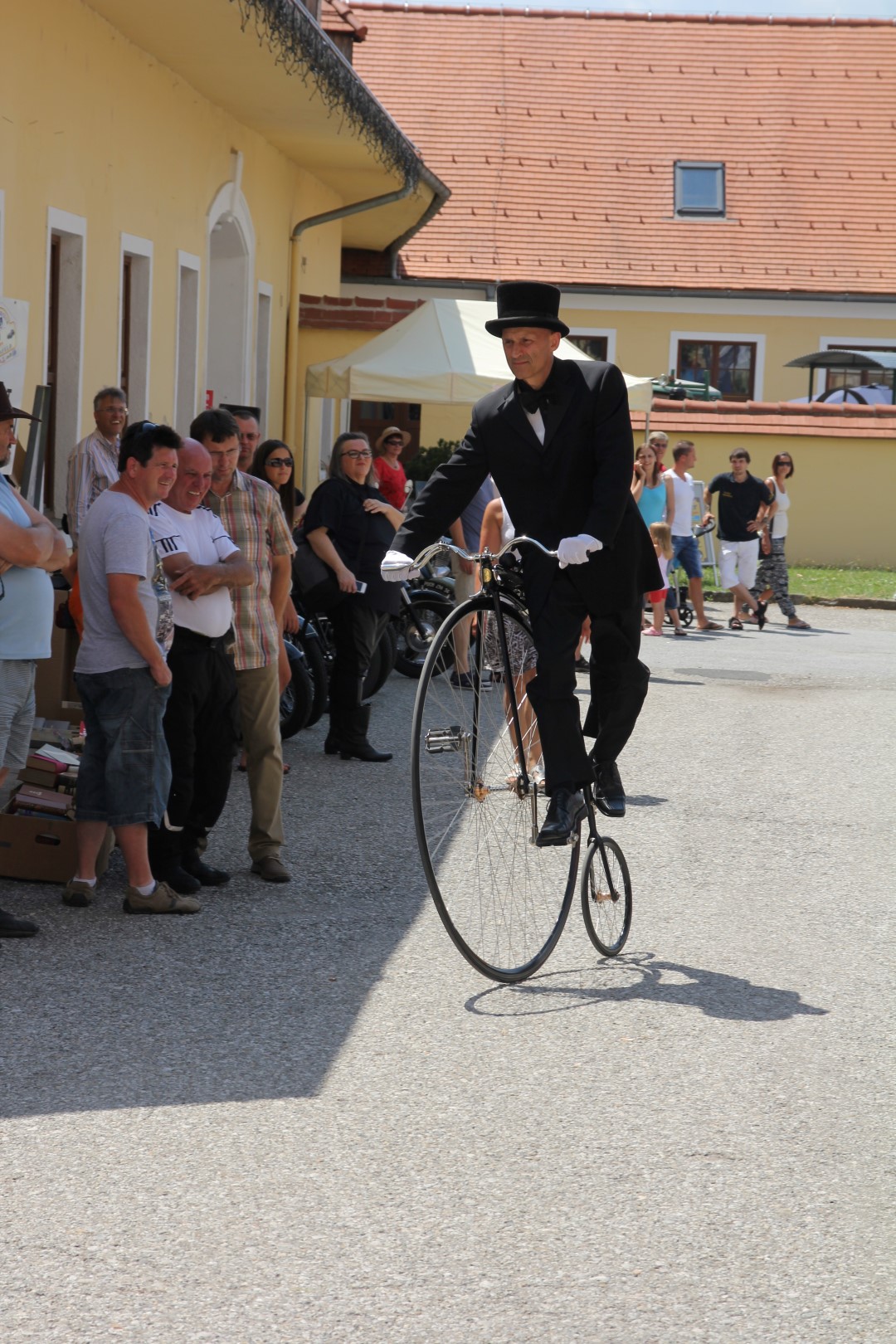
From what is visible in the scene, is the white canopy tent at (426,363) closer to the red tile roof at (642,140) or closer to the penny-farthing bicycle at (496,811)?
the penny-farthing bicycle at (496,811)

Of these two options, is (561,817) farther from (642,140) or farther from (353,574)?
(642,140)

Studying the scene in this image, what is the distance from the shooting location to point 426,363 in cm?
1659

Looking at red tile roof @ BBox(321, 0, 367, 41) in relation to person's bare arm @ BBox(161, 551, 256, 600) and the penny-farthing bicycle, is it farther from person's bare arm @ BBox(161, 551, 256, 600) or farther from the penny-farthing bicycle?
the penny-farthing bicycle

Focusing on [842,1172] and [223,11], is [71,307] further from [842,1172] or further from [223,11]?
[842,1172]

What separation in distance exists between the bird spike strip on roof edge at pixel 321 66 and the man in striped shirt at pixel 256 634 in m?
4.73

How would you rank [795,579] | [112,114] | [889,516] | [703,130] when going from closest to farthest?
[112,114] < [795,579] < [889,516] < [703,130]

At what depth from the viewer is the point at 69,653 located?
28.0ft

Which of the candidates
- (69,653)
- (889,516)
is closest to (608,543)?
(69,653)

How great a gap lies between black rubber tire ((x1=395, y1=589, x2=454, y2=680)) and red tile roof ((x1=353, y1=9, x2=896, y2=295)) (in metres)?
21.4

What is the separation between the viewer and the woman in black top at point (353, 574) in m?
10.6

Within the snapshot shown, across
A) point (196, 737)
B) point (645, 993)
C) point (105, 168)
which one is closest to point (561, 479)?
point (645, 993)

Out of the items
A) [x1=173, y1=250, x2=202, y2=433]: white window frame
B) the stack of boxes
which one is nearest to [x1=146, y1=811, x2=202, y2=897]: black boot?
the stack of boxes

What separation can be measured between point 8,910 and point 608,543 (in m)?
2.70

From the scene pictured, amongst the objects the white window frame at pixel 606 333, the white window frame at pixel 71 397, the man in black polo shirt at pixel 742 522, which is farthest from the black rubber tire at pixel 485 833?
the white window frame at pixel 606 333
